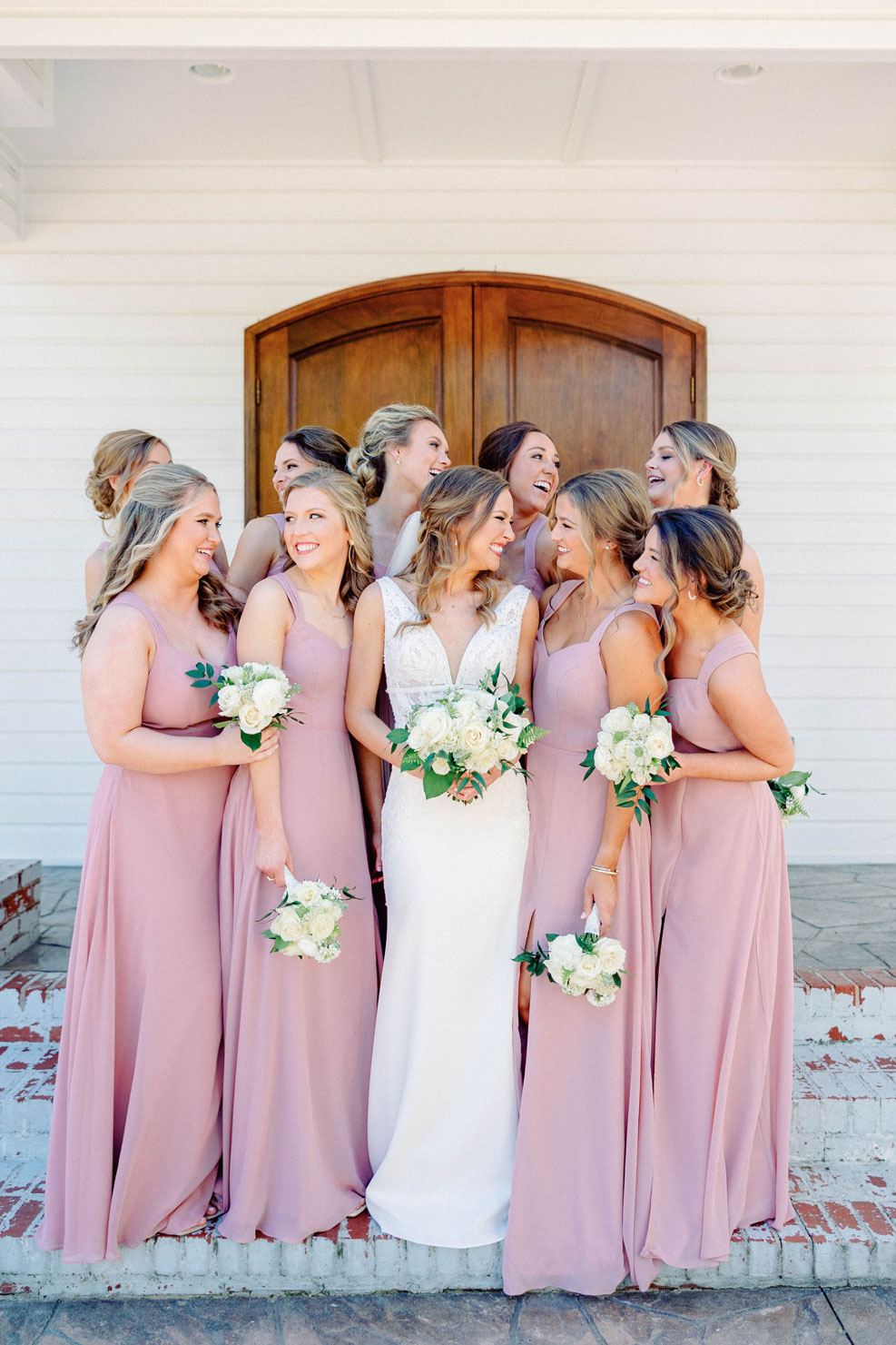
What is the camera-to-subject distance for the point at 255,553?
390cm

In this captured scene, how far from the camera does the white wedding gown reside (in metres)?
3.04

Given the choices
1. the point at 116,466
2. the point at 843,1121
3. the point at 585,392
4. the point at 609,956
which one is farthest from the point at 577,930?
the point at 585,392

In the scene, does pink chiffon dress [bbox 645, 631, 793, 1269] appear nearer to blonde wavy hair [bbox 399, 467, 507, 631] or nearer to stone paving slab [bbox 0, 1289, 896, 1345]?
stone paving slab [bbox 0, 1289, 896, 1345]

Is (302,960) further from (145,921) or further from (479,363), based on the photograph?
(479,363)

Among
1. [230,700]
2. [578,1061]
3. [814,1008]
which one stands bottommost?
[814,1008]

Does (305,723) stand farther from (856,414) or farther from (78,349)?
(856,414)

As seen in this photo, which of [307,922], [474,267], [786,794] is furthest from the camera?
[474,267]

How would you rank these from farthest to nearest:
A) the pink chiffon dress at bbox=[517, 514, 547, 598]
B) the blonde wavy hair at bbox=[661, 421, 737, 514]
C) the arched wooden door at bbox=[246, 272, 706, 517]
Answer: the arched wooden door at bbox=[246, 272, 706, 517] < the pink chiffon dress at bbox=[517, 514, 547, 598] < the blonde wavy hair at bbox=[661, 421, 737, 514]

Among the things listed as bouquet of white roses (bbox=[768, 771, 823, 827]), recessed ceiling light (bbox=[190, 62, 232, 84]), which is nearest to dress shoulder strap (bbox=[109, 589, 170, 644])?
bouquet of white roses (bbox=[768, 771, 823, 827])

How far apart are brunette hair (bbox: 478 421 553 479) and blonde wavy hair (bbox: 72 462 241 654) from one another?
136 cm

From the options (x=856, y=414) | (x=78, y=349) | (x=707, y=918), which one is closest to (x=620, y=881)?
(x=707, y=918)

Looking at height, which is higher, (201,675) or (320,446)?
(320,446)

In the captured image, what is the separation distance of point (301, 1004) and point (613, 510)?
170cm

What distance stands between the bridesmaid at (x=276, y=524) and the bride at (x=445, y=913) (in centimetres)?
88
